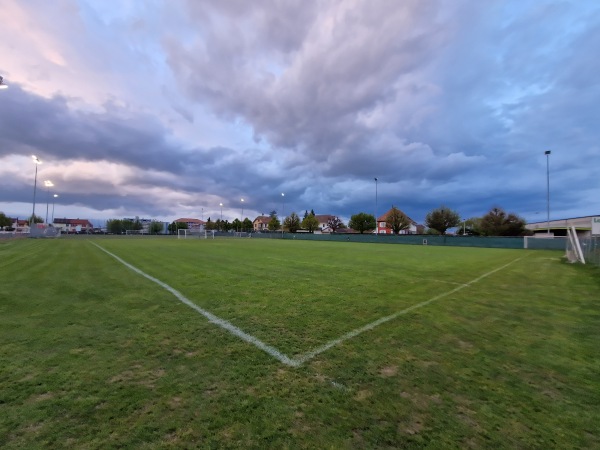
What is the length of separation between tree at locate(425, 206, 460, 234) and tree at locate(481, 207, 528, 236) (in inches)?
623

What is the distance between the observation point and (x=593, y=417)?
2959 millimetres

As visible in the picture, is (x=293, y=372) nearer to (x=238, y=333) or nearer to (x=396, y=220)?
(x=238, y=333)

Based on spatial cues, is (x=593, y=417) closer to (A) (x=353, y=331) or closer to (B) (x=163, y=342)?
(A) (x=353, y=331)

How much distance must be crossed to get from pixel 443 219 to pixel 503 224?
1930 centimetres

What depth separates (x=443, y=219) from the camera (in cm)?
8412

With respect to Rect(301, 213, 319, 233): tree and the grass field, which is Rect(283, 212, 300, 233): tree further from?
the grass field

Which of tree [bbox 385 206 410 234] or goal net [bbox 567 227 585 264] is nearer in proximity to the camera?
goal net [bbox 567 227 585 264]

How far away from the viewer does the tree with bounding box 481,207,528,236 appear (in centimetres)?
6481

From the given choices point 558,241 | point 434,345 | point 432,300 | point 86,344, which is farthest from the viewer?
point 558,241

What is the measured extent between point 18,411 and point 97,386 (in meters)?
0.61

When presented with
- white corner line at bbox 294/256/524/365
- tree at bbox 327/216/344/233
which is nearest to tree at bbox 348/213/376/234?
tree at bbox 327/216/344/233

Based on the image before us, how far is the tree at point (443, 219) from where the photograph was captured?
84.1 meters

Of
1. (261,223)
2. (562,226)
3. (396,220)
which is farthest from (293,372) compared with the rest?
(261,223)

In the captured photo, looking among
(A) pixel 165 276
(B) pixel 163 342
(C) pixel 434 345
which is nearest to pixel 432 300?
(C) pixel 434 345
